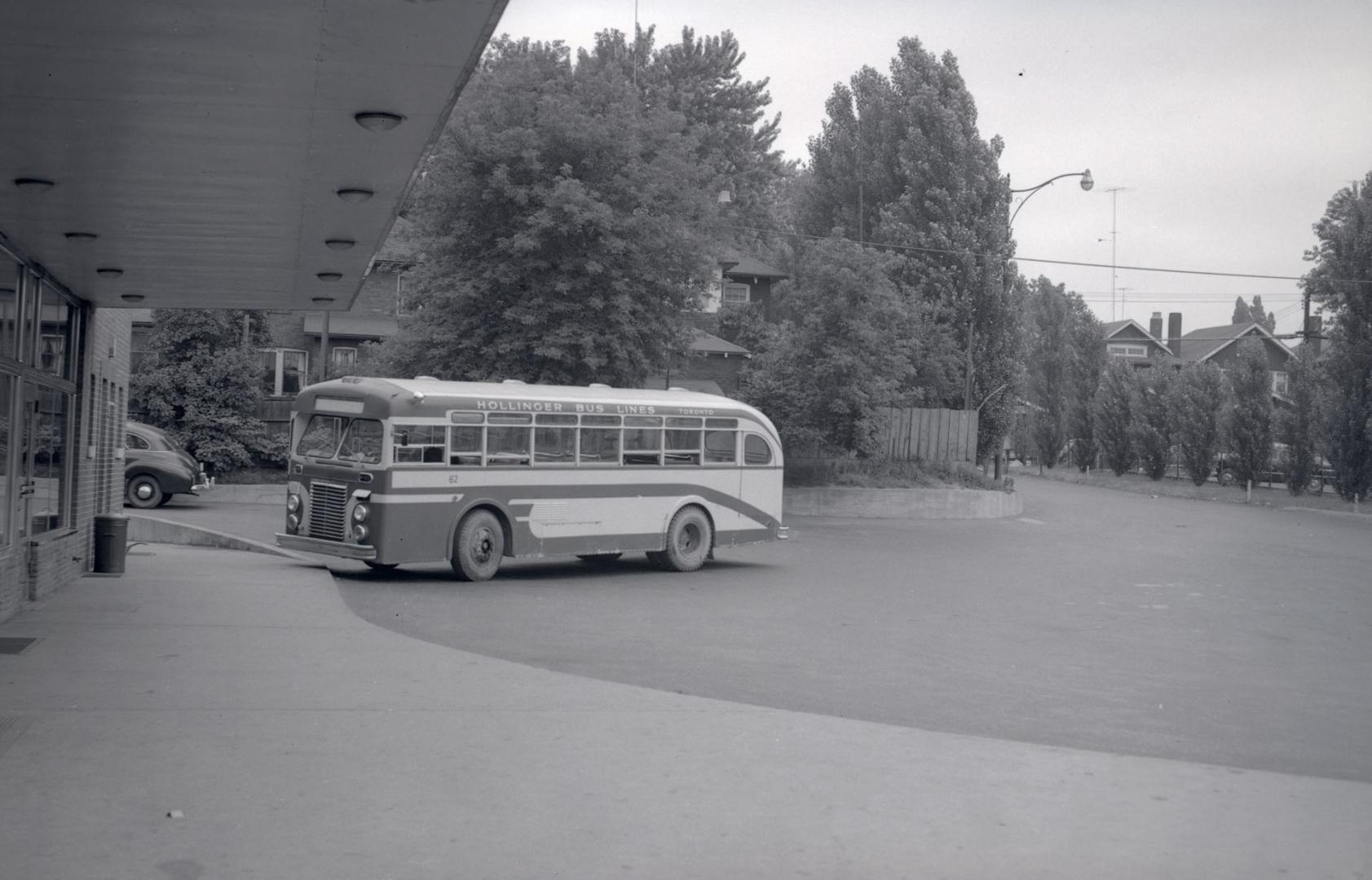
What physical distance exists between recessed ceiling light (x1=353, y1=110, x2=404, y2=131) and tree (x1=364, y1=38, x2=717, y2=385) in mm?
21071

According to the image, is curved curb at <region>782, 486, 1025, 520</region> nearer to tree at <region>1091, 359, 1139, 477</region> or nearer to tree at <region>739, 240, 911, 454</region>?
tree at <region>739, 240, 911, 454</region>

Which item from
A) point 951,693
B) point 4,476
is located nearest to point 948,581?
point 951,693

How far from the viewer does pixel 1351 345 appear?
46719 mm

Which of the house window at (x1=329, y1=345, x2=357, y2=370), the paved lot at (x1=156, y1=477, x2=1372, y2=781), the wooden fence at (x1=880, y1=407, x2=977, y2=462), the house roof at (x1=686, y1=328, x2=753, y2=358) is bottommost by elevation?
the paved lot at (x1=156, y1=477, x2=1372, y2=781)

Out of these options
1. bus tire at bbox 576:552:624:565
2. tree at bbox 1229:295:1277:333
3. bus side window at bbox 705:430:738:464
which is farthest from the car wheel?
tree at bbox 1229:295:1277:333

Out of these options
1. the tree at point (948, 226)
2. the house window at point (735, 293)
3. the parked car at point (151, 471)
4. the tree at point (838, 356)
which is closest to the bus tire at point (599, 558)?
the parked car at point (151, 471)

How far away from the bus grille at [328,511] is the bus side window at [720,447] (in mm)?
6014

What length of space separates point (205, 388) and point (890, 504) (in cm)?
1918

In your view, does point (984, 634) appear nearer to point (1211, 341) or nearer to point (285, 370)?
point (285, 370)

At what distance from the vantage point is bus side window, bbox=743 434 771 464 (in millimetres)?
22344

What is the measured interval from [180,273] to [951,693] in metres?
9.72

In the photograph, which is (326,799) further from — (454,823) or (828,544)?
(828,544)

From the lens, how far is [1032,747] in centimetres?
853

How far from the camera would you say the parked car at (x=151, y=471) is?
30531 millimetres
